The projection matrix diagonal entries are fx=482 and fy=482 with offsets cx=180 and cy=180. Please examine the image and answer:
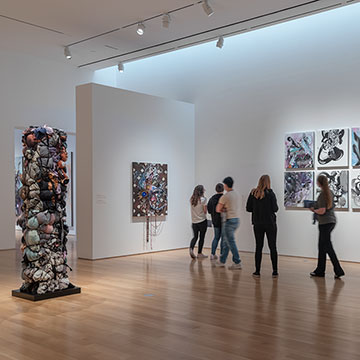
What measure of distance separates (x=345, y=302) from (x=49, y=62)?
33.4 feet

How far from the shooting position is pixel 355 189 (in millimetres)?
9734

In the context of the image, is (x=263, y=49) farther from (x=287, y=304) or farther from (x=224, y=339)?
(x=224, y=339)

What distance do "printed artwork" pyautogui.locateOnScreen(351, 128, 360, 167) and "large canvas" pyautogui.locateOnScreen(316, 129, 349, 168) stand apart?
0.39 ft

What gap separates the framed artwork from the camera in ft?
34.1

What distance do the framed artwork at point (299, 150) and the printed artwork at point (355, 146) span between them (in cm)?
87

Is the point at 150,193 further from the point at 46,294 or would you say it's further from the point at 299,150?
the point at 46,294

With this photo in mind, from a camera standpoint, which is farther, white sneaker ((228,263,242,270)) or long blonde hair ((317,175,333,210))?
white sneaker ((228,263,242,270))

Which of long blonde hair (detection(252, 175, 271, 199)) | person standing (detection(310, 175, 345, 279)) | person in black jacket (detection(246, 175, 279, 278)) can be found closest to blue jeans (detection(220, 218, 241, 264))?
person in black jacket (detection(246, 175, 279, 278))

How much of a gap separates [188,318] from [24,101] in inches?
355

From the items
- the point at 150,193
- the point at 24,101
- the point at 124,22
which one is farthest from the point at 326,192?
the point at 24,101

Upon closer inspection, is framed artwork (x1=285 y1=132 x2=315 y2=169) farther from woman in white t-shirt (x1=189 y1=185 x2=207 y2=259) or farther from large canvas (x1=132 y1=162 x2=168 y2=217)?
large canvas (x1=132 y1=162 x2=168 y2=217)

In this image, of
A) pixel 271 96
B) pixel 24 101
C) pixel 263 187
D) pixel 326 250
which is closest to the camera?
pixel 326 250

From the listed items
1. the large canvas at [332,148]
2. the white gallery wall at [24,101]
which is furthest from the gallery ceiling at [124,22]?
the large canvas at [332,148]

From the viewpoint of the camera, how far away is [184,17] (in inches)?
384
